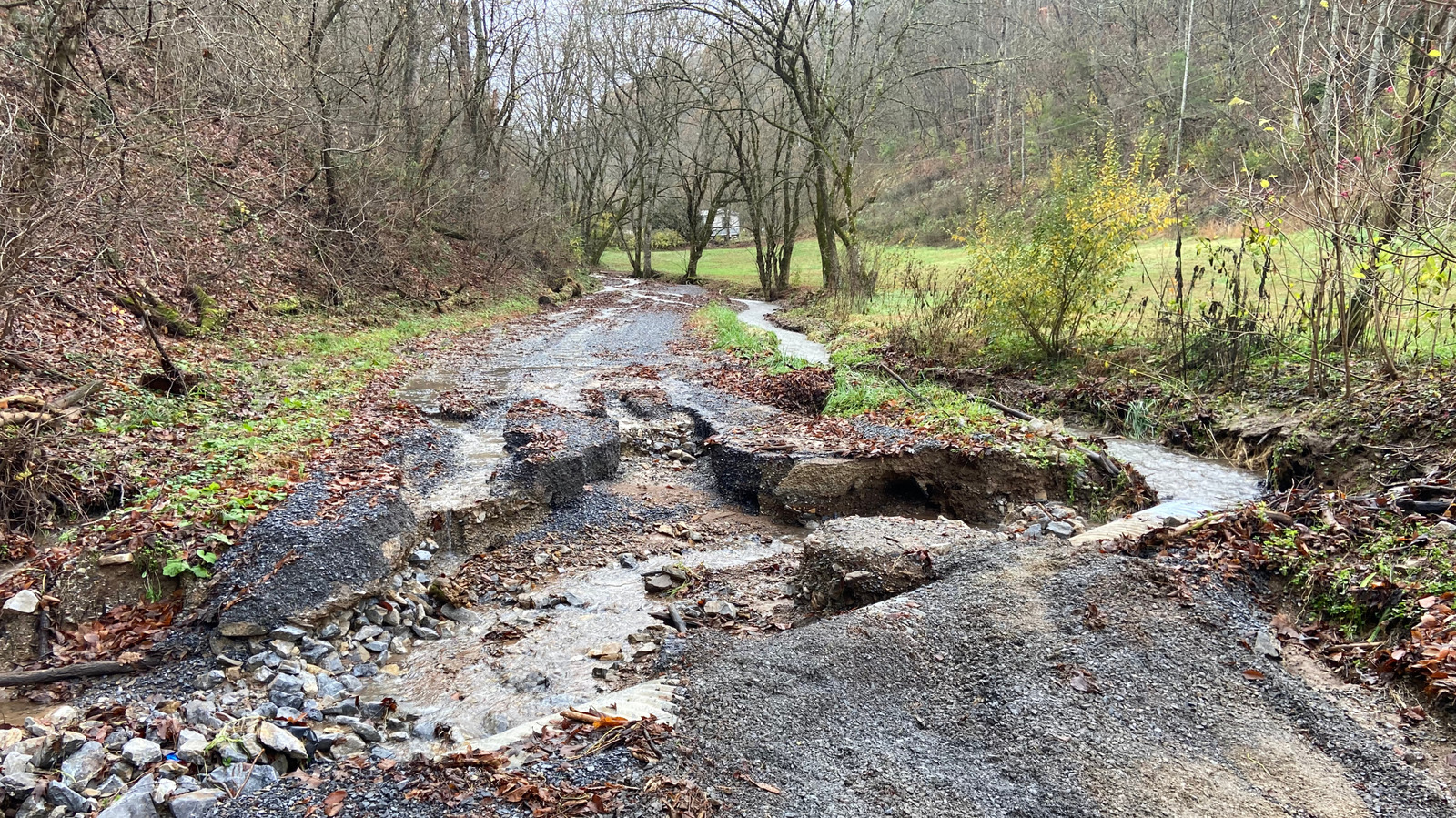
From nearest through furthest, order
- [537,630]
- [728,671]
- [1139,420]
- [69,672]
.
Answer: [728,671]
[69,672]
[537,630]
[1139,420]

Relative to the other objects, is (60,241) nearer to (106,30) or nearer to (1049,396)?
(106,30)

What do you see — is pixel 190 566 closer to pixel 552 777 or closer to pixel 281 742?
pixel 281 742

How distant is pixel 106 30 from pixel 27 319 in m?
3.78

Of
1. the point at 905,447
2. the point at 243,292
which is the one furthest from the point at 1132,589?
the point at 243,292

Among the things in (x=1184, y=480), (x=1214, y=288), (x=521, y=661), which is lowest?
(x=521, y=661)

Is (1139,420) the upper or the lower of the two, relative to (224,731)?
upper

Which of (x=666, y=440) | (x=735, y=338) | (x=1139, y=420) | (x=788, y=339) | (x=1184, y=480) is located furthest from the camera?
Answer: (x=788, y=339)

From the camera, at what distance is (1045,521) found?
5820mm

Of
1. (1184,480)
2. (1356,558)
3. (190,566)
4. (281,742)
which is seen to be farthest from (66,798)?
(1184,480)

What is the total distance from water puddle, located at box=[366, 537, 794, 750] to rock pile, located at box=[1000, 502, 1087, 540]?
108 inches

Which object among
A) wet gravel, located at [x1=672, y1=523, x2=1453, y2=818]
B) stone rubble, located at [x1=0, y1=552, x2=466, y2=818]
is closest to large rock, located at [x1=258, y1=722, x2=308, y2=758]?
stone rubble, located at [x1=0, y1=552, x2=466, y2=818]

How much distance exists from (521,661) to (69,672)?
210 centimetres

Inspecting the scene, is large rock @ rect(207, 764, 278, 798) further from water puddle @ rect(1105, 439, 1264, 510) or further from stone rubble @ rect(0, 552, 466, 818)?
water puddle @ rect(1105, 439, 1264, 510)

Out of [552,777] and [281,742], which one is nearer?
[552,777]
